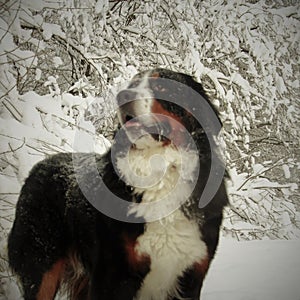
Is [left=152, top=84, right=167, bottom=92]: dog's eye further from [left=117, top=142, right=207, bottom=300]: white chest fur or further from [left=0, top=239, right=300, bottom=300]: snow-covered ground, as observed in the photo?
[left=0, top=239, right=300, bottom=300]: snow-covered ground

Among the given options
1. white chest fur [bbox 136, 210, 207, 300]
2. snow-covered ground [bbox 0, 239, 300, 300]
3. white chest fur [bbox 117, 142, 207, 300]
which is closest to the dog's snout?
white chest fur [bbox 117, 142, 207, 300]

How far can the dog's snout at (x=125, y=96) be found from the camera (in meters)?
1.44

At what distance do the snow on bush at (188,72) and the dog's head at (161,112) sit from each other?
0.09m

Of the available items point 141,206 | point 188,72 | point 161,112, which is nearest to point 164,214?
point 141,206

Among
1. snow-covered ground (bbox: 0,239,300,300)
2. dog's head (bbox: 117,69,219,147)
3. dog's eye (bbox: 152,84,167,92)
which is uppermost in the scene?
dog's eye (bbox: 152,84,167,92)

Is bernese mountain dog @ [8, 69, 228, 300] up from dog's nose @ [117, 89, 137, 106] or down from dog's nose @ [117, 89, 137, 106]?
down

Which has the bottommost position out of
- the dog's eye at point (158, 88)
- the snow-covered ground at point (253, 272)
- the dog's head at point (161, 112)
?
the snow-covered ground at point (253, 272)

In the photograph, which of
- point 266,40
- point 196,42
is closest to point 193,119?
point 196,42

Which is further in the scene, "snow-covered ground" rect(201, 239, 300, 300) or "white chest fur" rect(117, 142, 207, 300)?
"snow-covered ground" rect(201, 239, 300, 300)

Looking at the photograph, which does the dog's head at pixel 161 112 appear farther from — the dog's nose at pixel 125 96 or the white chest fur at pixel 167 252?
the white chest fur at pixel 167 252

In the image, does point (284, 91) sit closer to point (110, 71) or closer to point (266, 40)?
point (266, 40)

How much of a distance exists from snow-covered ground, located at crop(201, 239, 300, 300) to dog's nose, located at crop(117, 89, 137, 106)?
2.08 ft

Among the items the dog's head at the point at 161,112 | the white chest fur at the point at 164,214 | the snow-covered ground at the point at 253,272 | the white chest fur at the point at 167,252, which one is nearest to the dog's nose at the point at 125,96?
the dog's head at the point at 161,112

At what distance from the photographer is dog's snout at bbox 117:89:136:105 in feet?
4.74
